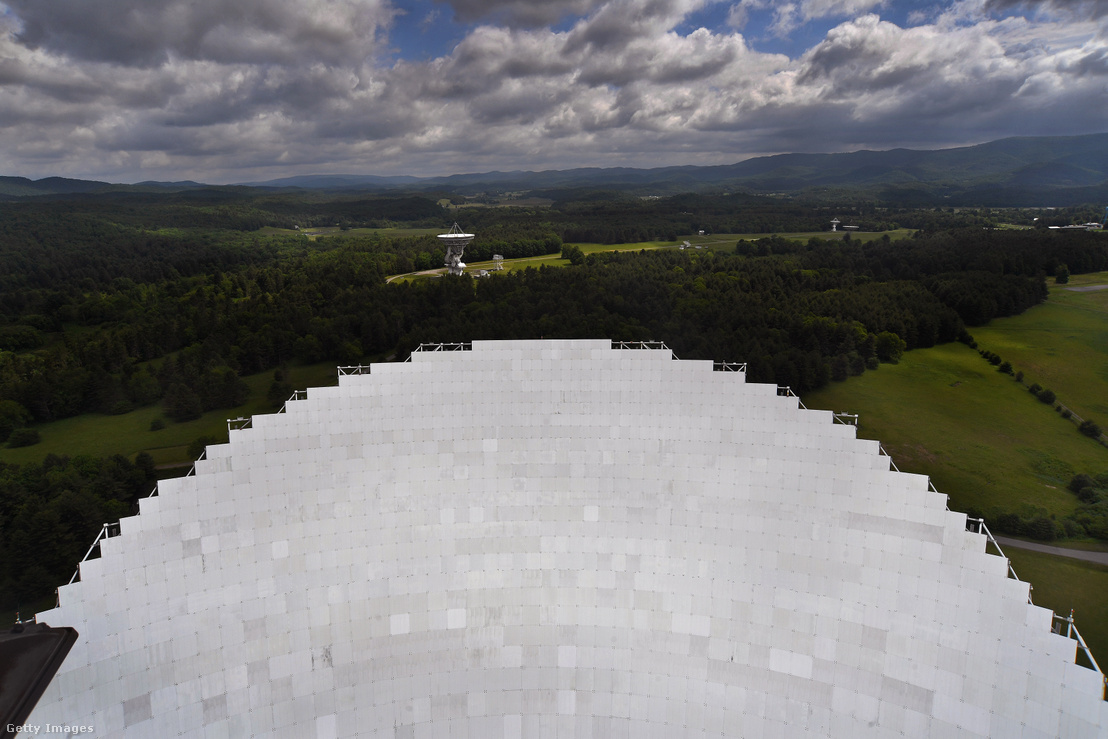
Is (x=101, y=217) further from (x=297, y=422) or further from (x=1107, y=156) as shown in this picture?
(x=1107, y=156)

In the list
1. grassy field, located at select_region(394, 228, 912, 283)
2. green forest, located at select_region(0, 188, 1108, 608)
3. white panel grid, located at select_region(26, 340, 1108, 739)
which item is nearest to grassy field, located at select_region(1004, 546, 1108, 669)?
green forest, located at select_region(0, 188, 1108, 608)

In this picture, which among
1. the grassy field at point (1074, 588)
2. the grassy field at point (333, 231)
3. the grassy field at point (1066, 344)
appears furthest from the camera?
the grassy field at point (333, 231)

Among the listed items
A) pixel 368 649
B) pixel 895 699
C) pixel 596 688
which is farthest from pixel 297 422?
pixel 895 699

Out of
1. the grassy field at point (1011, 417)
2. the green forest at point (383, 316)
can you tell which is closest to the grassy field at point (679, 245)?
the green forest at point (383, 316)

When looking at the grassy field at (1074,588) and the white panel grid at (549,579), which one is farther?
the grassy field at (1074,588)

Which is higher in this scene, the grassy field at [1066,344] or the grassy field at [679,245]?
the grassy field at [679,245]

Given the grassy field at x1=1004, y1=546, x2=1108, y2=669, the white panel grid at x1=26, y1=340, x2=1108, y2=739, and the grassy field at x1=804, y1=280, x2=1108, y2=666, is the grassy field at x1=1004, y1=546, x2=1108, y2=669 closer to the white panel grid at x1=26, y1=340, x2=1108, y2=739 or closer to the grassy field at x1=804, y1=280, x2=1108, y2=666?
the grassy field at x1=804, y1=280, x2=1108, y2=666

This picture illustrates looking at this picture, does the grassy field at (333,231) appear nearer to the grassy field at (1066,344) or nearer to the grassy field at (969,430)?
the grassy field at (969,430)
